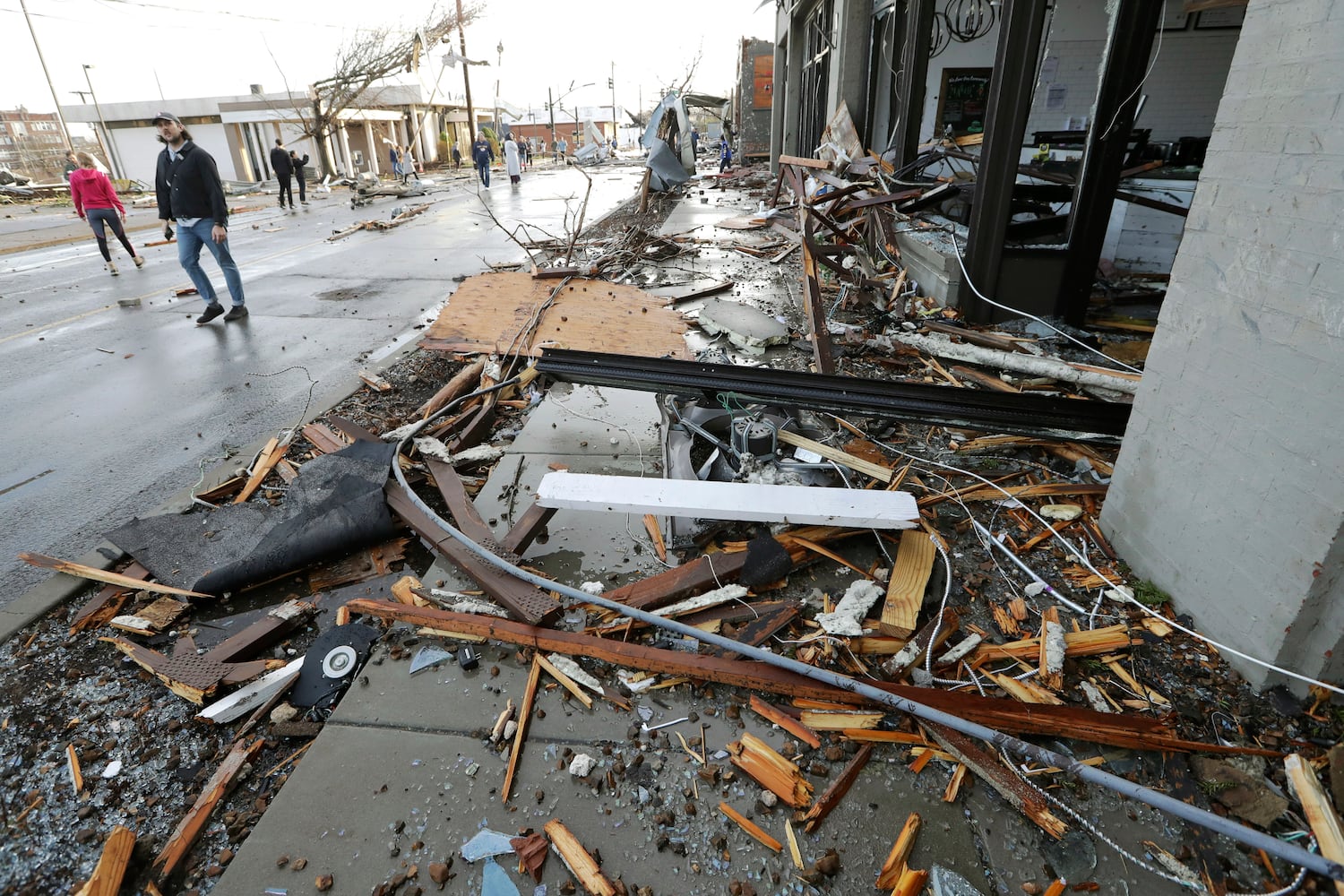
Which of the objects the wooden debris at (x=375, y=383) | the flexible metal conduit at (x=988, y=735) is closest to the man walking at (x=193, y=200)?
the wooden debris at (x=375, y=383)

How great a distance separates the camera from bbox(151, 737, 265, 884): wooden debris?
2045 millimetres

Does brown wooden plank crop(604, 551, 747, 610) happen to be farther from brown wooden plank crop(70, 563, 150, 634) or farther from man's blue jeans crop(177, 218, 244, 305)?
man's blue jeans crop(177, 218, 244, 305)

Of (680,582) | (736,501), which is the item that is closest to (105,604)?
(680,582)

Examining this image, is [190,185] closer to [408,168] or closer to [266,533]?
[266,533]

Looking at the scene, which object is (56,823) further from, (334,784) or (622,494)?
(622,494)

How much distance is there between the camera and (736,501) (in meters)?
3.24

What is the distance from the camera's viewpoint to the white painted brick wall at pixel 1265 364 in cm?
203

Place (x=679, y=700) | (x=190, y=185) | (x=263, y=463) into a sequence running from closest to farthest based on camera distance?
(x=679, y=700)
(x=263, y=463)
(x=190, y=185)

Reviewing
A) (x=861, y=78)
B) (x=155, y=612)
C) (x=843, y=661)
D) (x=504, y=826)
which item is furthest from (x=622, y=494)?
(x=861, y=78)

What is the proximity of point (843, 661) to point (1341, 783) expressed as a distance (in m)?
1.56

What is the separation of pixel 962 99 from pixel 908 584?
43.5 ft

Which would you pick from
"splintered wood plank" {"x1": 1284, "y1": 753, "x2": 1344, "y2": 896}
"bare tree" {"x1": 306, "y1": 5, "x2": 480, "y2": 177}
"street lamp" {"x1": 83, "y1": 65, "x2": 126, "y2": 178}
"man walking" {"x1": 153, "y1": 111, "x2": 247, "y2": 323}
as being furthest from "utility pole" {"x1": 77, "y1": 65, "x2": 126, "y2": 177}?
"splintered wood plank" {"x1": 1284, "y1": 753, "x2": 1344, "y2": 896}

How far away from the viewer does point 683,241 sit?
36.7 feet

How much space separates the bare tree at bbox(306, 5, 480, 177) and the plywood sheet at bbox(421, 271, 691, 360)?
102ft
